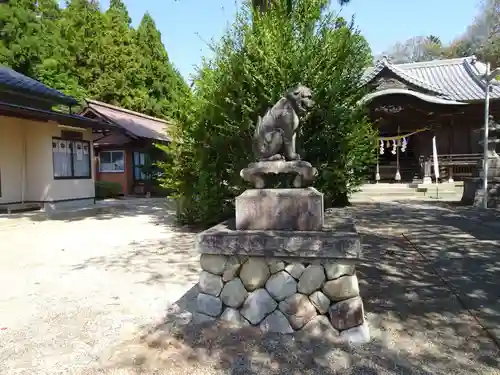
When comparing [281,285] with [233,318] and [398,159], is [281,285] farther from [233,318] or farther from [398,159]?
[398,159]

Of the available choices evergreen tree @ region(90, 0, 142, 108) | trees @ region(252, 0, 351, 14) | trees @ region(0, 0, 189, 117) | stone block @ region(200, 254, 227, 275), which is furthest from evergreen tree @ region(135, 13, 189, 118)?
stone block @ region(200, 254, 227, 275)

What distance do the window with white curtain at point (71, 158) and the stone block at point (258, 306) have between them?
38.3 ft

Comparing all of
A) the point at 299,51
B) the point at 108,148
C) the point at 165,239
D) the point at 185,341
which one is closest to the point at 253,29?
the point at 299,51

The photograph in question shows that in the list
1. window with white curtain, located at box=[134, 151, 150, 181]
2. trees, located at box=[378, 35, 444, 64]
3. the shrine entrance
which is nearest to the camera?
the shrine entrance

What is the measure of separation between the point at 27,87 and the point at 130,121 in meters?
6.97

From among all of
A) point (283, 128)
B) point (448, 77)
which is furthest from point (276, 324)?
point (448, 77)

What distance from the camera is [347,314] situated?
313cm

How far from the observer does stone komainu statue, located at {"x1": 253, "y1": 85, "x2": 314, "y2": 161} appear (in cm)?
366

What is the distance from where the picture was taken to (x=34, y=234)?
8.56 meters

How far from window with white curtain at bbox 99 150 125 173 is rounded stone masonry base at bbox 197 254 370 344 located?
17.5 meters

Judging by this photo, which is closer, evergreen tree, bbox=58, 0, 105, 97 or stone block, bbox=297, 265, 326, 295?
stone block, bbox=297, 265, 326, 295

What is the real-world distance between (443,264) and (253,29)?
5430mm

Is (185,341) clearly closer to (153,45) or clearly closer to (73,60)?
(73,60)

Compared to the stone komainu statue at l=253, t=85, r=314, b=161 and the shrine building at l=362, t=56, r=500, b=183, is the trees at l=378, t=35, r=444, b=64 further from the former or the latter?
the stone komainu statue at l=253, t=85, r=314, b=161
